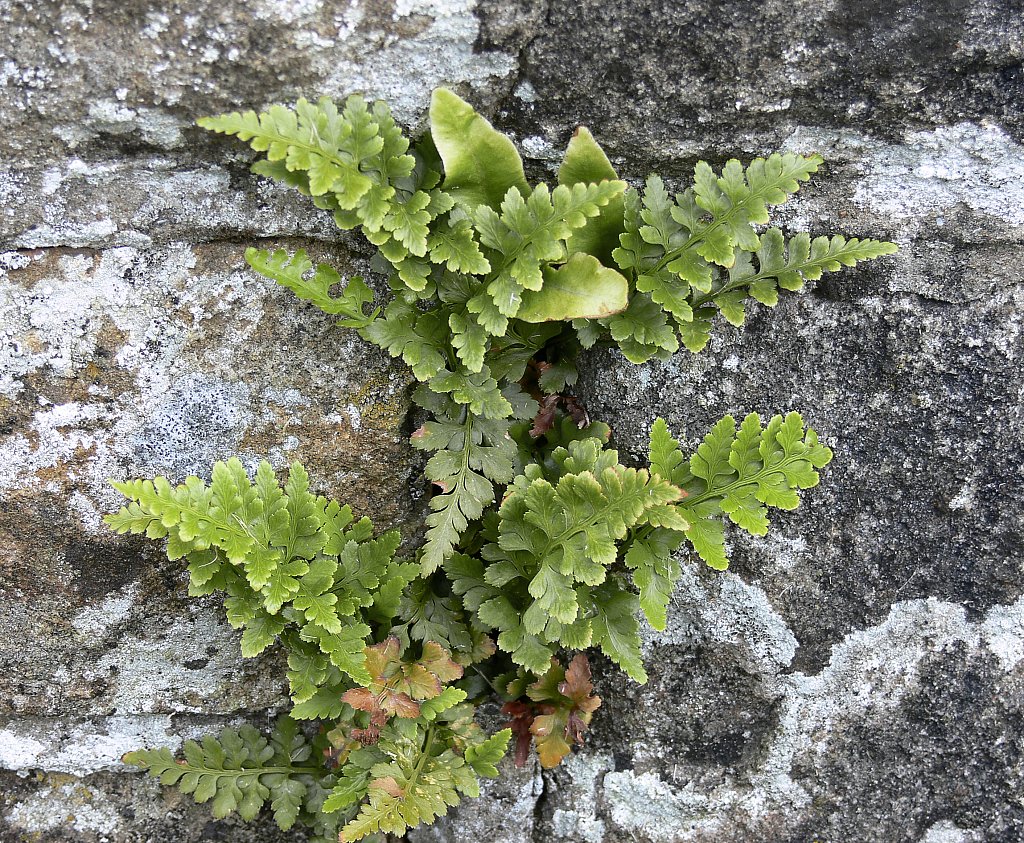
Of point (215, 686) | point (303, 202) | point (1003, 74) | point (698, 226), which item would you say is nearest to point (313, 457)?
point (303, 202)

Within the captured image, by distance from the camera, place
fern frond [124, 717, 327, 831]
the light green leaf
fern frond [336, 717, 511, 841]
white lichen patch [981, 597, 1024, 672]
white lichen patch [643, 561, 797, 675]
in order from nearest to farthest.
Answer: the light green leaf
fern frond [336, 717, 511, 841]
white lichen patch [981, 597, 1024, 672]
white lichen patch [643, 561, 797, 675]
fern frond [124, 717, 327, 831]

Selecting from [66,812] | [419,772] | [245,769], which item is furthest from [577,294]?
[66,812]

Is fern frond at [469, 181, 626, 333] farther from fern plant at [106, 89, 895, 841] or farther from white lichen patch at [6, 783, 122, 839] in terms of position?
white lichen patch at [6, 783, 122, 839]

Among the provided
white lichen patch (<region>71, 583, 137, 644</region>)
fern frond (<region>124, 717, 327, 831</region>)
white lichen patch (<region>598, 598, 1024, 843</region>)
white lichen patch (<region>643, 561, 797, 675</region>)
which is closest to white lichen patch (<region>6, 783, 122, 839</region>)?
fern frond (<region>124, 717, 327, 831</region>)

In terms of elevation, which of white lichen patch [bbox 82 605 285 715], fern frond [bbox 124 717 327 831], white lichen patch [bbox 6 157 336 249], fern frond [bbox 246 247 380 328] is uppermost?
white lichen patch [bbox 6 157 336 249]

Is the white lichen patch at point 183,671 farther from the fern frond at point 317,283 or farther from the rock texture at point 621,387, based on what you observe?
the fern frond at point 317,283

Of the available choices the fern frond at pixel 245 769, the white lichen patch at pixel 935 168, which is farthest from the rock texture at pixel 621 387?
the fern frond at pixel 245 769

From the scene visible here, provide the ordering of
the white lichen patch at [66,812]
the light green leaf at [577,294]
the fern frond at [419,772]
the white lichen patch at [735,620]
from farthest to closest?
the white lichen patch at [66,812] → the white lichen patch at [735,620] → the fern frond at [419,772] → the light green leaf at [577,294]

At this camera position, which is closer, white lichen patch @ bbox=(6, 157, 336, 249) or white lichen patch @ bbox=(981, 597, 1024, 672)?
white lichen patch @ bbox=(6, 157, 336, 249)
